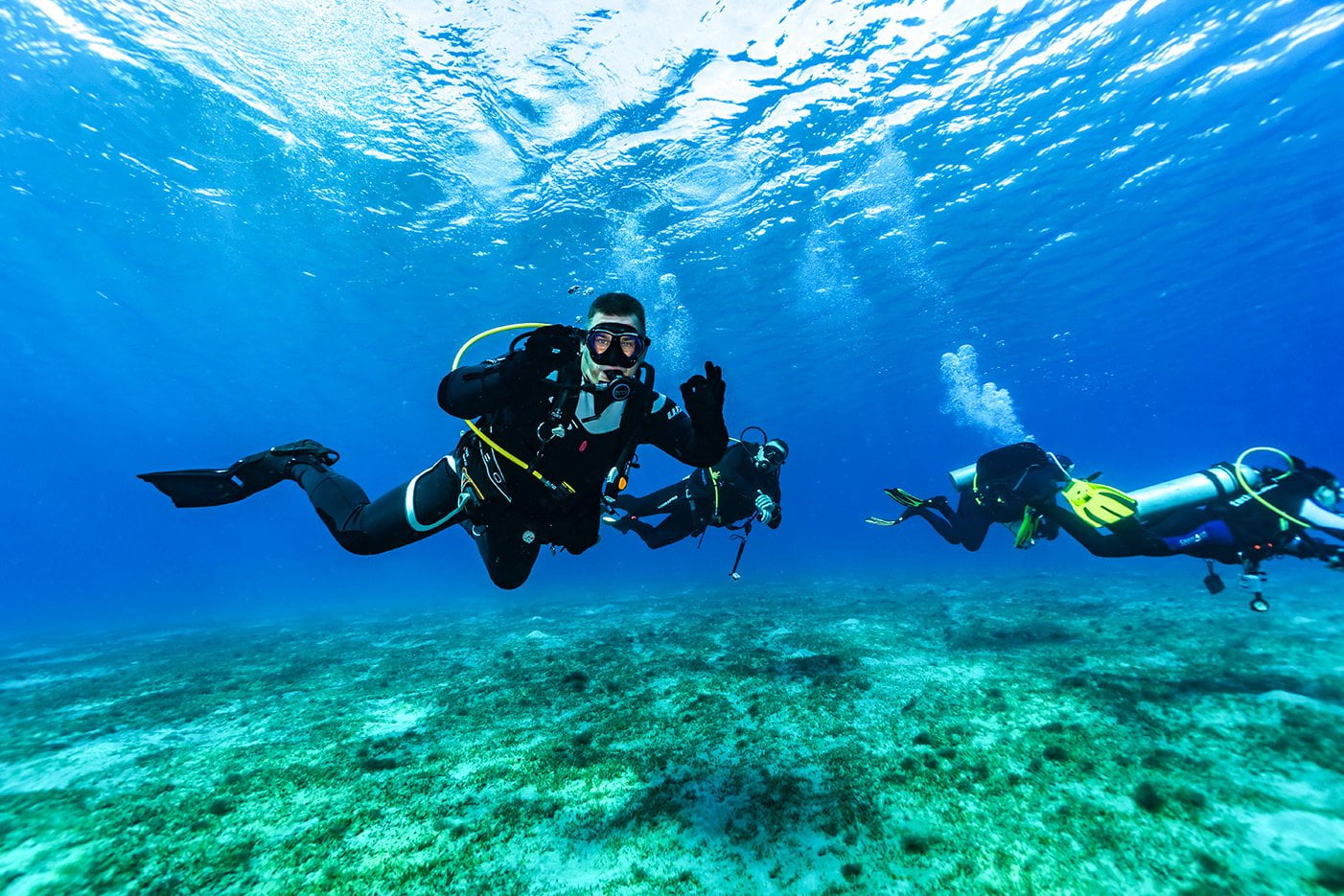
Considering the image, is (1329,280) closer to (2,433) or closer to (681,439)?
(681,439)

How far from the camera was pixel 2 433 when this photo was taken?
2820 inches

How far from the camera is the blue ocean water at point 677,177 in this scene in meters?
12.9

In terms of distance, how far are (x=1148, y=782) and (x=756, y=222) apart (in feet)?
65.2

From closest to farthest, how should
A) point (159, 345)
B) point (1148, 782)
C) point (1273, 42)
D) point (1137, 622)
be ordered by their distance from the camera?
point (1148, 782) → point (1137, 622) → point (1273, 42) → point (159, 345)

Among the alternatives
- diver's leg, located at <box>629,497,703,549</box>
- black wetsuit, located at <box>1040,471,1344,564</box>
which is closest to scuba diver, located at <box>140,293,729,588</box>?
diver's leg, located at <box>629,497,703,549</box>

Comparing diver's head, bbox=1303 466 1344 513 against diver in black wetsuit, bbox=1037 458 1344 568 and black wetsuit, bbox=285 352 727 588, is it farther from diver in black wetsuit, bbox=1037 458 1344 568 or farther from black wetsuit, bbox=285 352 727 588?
black wetsuit, bbox=285 352 727 588

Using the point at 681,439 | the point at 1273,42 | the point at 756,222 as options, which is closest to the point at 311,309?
the point at 756,222

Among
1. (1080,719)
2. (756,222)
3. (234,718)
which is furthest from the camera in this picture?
(756,222)

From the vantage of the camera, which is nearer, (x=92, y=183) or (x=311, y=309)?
(x=92, y=183)

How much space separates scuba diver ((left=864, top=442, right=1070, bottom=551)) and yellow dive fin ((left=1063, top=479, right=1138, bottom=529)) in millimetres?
223

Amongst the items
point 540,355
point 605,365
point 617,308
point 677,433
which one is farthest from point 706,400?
point 540,355

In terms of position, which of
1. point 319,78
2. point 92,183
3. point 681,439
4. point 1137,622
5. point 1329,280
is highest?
point 92,183

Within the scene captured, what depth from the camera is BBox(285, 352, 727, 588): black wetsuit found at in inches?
149

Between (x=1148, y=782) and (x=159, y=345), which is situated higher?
(x=159, y=345)
